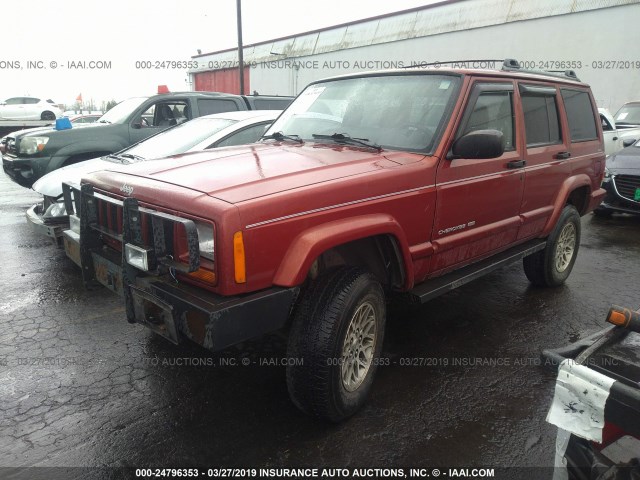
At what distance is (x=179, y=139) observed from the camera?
5383 millimetres

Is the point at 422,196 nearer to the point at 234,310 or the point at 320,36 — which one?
the point at 234,310

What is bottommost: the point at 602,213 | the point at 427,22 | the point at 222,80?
the point at 602,213

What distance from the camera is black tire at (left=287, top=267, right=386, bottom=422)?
245 cm

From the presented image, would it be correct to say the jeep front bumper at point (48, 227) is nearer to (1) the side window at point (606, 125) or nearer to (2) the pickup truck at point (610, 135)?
(2) the pickup truck at point (610, 135)

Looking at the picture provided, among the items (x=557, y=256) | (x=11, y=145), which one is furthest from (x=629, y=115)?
(x=11, y=145)

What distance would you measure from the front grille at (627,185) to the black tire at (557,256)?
132 inches

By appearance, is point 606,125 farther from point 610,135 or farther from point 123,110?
point 123,110

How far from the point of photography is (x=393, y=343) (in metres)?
3.68

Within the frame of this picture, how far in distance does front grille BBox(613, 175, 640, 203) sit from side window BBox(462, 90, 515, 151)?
4.92m

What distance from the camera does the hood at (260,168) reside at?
2420mm

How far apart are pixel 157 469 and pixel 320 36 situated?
26.0 meters

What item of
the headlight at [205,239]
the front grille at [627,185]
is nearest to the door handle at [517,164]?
the headlight at [205,239]

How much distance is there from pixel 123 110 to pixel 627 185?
804cm

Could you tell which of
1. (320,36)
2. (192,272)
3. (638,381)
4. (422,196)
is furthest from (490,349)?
(320,36)
